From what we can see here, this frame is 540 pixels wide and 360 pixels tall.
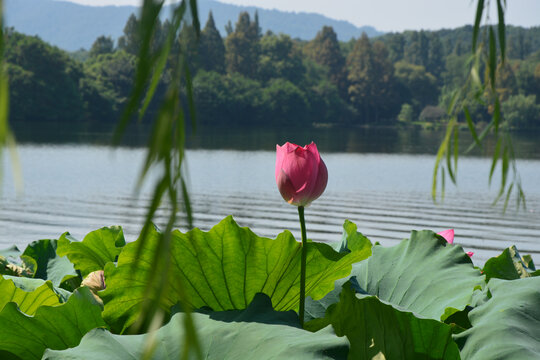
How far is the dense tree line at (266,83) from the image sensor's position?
5438 centimetres

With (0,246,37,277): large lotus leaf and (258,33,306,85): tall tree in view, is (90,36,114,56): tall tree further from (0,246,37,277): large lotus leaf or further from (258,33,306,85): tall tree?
(0,246,37,277): large lotus leaf

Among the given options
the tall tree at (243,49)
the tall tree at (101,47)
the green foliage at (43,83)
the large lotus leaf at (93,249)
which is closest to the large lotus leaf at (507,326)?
the large lotus leaf at (93,249)

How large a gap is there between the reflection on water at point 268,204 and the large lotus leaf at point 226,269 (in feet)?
14.8

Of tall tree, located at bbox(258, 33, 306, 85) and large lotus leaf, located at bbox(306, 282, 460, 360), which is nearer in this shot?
large lotus leaf, located at bbox(306, 282, 460, 360)

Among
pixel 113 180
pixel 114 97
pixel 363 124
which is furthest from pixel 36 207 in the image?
pixel 363 124

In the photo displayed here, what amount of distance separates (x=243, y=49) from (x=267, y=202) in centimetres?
6831

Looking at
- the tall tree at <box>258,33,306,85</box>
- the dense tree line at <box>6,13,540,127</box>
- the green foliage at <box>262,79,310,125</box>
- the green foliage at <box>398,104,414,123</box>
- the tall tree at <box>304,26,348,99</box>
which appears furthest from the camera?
the tall tree at <box>304,26,348,99</box>

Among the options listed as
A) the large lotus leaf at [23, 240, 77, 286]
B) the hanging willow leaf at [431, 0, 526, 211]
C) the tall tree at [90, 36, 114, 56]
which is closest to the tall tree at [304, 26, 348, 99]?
the tall tree at [90, 36, 114, 56]

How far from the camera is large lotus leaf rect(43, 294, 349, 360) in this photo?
0.81 m

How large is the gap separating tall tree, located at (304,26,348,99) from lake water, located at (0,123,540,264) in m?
61.0

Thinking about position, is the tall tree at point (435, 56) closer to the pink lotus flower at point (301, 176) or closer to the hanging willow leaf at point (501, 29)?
the pink lotus flower at point (301, 176)

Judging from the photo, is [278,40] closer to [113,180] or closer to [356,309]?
[113,180]

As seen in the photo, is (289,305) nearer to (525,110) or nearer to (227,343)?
(227,343)

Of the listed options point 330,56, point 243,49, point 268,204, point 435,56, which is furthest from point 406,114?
point 268,204
